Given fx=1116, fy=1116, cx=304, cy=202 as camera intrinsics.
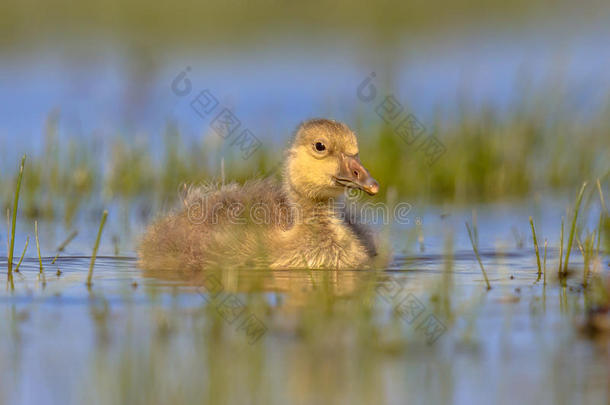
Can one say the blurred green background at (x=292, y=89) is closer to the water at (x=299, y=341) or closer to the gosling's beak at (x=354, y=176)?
the gosling's beak at (x=354, y=176)

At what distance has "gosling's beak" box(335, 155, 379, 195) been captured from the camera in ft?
30.3

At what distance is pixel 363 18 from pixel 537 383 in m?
20.7

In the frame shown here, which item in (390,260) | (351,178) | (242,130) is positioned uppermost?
(242,130)

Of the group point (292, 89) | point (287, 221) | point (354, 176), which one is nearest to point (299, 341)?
point (354, 176)

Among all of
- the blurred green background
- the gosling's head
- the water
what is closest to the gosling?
the gosling's head

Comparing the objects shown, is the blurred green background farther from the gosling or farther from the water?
the water

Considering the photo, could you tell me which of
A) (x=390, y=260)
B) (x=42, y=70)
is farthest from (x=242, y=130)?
(x=42, y=70)

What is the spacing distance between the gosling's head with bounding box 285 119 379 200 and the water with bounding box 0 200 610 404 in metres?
1.06

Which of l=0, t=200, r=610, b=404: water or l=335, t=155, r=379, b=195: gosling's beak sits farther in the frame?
l=335, t=155, r=379, b=195: gosling's beak

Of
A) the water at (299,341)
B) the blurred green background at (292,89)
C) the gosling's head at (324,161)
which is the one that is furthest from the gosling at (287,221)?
the blurred green background at (292,89)

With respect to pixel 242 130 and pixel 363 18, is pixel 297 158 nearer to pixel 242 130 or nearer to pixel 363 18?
pixel 242 130

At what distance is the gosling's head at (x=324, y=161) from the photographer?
9.50m

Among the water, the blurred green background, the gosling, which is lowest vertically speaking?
the water

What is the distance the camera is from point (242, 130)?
50.3ft
